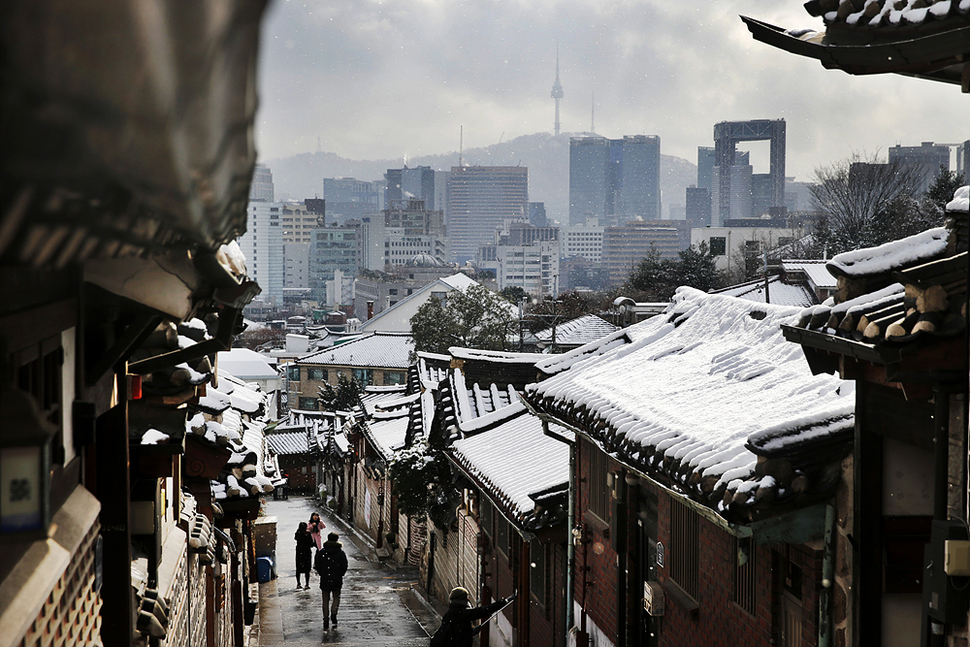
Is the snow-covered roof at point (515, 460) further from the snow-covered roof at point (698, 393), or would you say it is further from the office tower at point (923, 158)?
the office tower at point (923, 158)

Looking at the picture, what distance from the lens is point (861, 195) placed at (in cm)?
4594

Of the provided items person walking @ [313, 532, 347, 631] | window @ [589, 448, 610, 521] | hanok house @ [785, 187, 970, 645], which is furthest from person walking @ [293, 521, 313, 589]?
hanok house @ [785, 187, 970, 645]

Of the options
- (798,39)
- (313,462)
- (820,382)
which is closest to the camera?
(798,39)

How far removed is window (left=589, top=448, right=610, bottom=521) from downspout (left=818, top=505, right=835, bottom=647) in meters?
5.92

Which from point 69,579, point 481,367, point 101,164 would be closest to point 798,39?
point 69,579

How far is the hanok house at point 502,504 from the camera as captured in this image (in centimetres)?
1497

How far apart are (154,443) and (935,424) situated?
5983 mm

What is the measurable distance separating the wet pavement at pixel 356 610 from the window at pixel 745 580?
12315 millimetres

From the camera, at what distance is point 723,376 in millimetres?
10898

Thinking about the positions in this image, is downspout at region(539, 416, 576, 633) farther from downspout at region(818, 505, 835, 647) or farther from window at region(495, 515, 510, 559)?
downspout at region(818, 505, 835, 647)

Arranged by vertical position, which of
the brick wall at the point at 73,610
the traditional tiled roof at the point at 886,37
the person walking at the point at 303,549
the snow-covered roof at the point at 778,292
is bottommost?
the person walking at the point at 303,549

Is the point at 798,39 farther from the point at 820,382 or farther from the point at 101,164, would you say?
the point at 101,164

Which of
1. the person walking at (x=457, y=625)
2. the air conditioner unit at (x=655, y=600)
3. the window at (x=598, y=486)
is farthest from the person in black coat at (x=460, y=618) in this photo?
the air conditioner unit at (x=655, y=600)

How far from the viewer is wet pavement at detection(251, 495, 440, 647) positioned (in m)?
20.3
